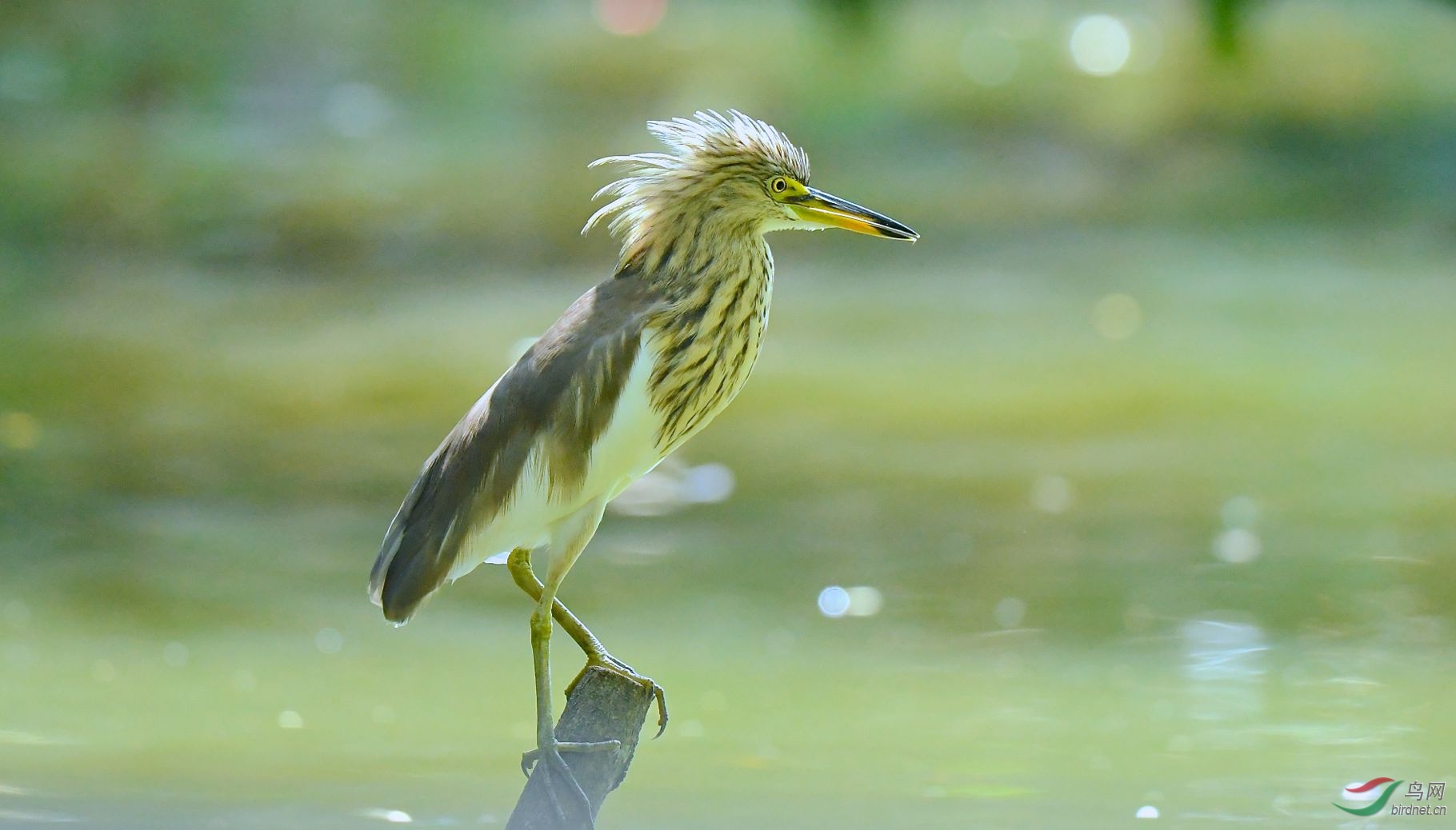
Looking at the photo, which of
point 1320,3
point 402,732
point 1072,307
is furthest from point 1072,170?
point 402,732

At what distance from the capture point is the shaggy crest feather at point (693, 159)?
3350 mm

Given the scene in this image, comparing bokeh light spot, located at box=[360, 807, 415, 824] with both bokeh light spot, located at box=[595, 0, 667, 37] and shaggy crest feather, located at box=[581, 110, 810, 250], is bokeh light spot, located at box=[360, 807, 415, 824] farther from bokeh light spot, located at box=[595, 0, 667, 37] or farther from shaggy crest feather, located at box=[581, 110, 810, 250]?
bokeh light spot, located at box=[595, 0, 667, 37]

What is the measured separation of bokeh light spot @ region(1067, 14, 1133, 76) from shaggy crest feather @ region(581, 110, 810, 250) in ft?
22.1

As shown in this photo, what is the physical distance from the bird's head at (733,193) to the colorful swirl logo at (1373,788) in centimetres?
271

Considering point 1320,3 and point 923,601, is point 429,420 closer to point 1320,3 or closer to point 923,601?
point 923,601

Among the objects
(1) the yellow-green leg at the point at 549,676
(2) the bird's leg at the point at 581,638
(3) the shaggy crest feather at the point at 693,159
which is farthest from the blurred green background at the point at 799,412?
(3) the shaggy crest feather at the point at 693,159

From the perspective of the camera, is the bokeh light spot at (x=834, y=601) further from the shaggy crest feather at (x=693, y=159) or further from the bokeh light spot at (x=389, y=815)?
the shaggy crest feather at (x=693, y=159)

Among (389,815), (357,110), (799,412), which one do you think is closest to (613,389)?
(389,815)

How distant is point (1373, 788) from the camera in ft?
17.2

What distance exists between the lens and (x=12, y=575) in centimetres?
748

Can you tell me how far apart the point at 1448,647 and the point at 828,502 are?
2.65m

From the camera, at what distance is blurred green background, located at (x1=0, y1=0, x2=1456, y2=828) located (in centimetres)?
588

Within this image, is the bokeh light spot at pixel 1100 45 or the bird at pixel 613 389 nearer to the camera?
the bird at pixel 613 389

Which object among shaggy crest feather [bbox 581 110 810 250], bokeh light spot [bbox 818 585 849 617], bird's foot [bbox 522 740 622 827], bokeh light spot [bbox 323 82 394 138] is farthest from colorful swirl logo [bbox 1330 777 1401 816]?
bokeh light spot [bbox 323 82 394 138]
